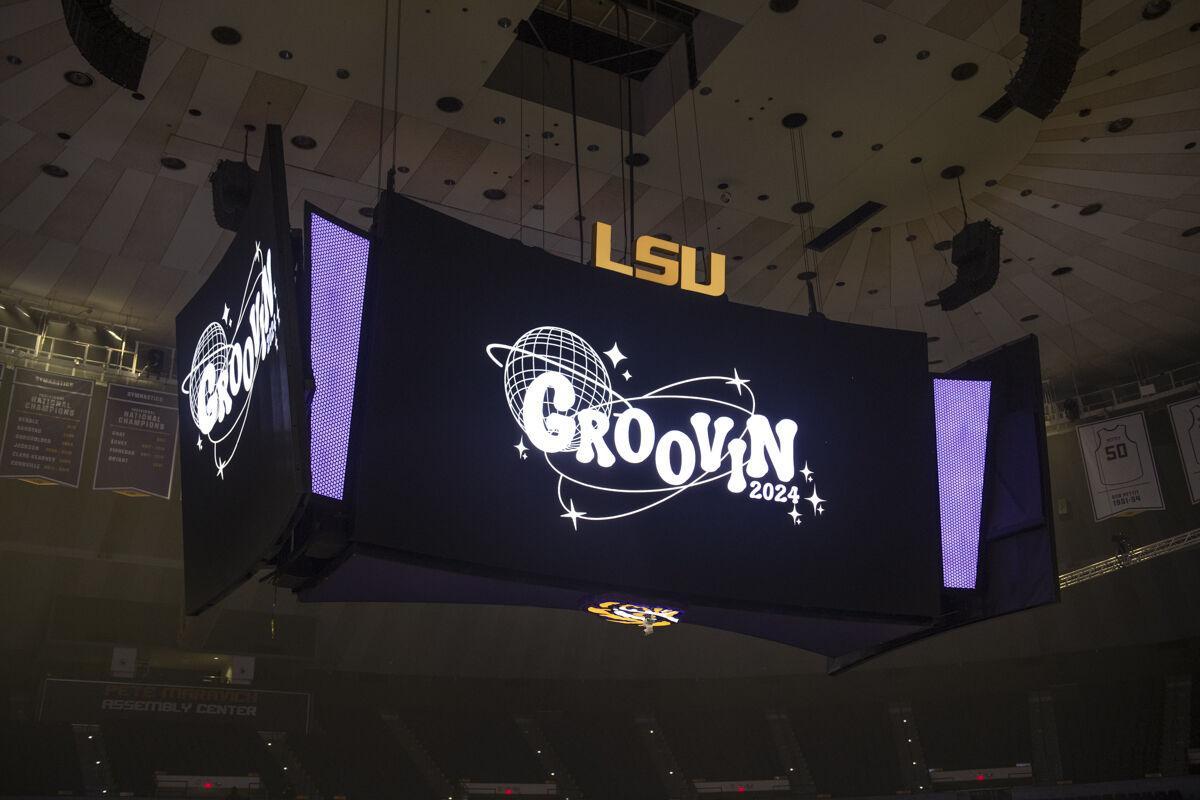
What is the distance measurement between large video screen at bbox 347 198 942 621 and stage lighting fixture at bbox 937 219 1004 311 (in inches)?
152

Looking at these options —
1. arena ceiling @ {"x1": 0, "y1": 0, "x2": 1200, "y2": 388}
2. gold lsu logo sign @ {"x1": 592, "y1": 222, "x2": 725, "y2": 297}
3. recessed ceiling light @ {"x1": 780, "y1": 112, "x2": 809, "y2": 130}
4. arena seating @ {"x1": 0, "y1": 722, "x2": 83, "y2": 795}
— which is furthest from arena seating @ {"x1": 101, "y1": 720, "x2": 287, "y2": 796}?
gold lsu logo sign @ {"x1": 592, "y1": 222, "x2": 725, "y2": 297}

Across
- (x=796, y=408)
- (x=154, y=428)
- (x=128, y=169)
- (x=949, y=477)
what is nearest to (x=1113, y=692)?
(x=949, y=477)

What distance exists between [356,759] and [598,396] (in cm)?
1654

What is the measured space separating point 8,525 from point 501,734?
399 inches

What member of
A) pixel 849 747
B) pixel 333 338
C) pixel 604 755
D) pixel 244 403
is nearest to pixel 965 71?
pixel 333 338

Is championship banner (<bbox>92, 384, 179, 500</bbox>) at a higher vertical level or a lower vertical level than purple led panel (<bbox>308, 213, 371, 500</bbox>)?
higher

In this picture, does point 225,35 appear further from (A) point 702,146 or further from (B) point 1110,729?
(B) point 1110,729

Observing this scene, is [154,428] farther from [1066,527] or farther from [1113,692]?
[1113,692]

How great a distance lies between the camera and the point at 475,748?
65.8 feet

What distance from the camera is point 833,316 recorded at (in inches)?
543

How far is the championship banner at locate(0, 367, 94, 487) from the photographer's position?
504 inches

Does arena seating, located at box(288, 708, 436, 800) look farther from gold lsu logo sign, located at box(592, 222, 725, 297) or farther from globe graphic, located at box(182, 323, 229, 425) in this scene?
gold lsu logo sign, located at box(592, 222, 725, 297)

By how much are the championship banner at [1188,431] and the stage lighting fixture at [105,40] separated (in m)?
13.2

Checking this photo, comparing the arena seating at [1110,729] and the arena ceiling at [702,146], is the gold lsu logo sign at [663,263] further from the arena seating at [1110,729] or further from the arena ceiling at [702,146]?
the arena seating at [1110,729]
